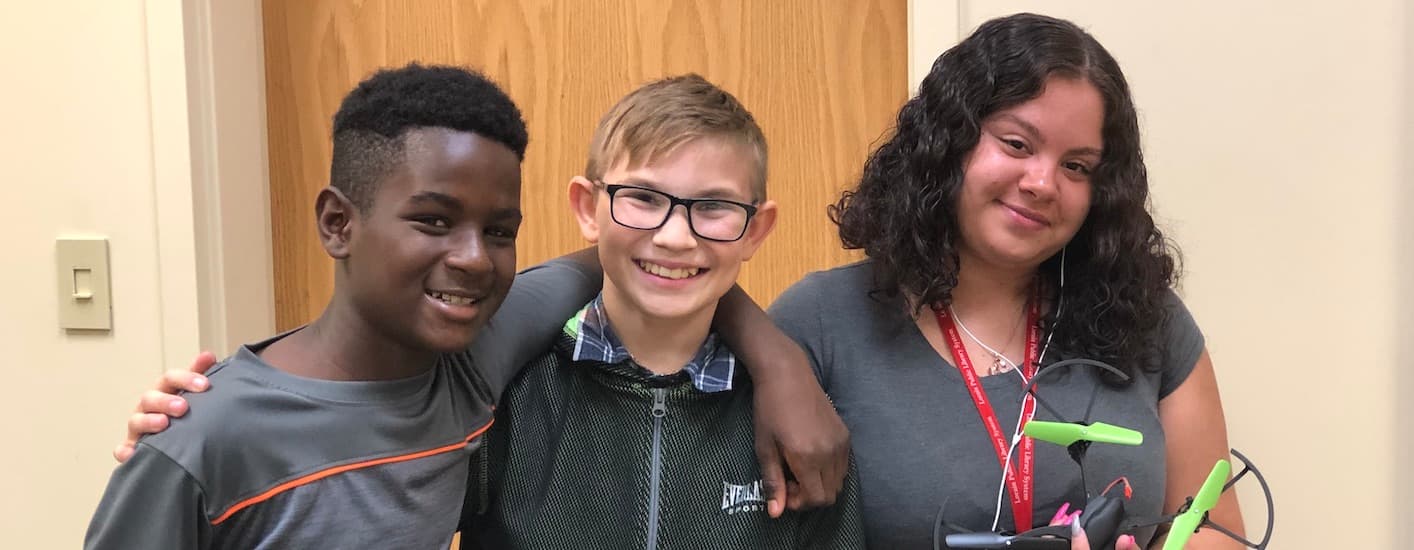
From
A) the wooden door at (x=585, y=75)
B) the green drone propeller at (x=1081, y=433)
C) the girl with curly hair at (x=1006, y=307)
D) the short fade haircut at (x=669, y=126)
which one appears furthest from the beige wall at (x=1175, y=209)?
the green drone propeller at (x=1081, y=433)

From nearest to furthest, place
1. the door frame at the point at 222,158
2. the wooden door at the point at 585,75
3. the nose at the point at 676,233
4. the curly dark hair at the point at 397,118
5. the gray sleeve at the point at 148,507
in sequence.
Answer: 1. the gray sleeve at the point at 148,507
2. the curly dark hair at the point at 397,118
3. the nose at the point at 676,233
4. the door frame at the point at 222,158
5. the wooden door at the point at 585,75

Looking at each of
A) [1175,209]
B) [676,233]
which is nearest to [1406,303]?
[1175,209]

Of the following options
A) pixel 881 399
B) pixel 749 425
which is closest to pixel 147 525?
pixel 749 425

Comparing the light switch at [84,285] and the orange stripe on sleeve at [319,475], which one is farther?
the light switch at [84,285]

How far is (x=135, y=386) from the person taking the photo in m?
1.48

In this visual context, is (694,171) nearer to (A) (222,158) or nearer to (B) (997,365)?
(B) (997,365)

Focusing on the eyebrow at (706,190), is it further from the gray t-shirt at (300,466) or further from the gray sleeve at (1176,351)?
the gray sleeve at (1176,351)

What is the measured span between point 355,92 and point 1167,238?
1.13 meters

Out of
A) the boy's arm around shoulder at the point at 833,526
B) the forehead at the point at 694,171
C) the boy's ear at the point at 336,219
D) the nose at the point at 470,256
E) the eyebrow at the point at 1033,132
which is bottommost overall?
the boy's arm around shoulder at the point at 833,526

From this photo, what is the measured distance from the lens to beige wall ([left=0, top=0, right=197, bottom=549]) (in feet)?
4.66

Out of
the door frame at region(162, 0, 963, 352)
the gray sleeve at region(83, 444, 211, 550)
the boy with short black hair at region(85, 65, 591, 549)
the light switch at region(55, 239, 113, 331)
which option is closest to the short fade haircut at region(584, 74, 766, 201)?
the boy with short black hair at region(85, 65, 591, 549)

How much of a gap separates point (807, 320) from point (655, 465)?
28cm

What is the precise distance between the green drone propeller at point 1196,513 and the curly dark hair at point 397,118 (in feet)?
2.02

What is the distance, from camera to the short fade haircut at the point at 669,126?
891 mm
